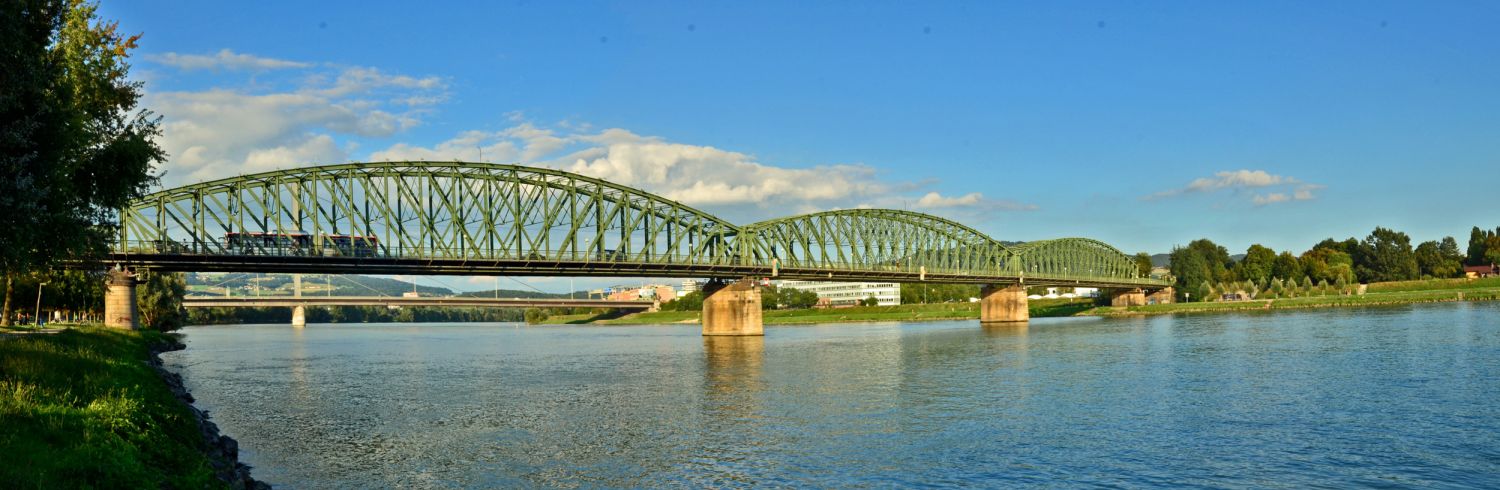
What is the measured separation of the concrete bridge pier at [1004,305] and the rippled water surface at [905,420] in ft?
303

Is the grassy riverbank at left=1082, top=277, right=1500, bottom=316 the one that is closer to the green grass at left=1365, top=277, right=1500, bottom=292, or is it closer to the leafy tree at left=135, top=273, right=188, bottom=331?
the green grass at left=1365, top=277, right=1500, bottom=292

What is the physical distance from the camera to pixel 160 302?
116 metres

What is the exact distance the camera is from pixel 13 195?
25547 mm

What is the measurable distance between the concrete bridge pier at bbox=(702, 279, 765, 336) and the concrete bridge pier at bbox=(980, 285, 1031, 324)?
188 ft

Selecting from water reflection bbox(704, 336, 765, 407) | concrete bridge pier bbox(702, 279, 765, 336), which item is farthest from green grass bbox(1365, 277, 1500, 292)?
water reflection bbox(704, 336, 765, 407)

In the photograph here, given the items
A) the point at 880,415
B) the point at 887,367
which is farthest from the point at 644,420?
the point at 887,367

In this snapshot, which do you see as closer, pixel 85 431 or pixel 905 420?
pixel 85 431

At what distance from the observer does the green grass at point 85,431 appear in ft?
55.1

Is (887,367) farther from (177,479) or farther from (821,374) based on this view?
(177,479)

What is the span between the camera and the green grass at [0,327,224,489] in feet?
55.1

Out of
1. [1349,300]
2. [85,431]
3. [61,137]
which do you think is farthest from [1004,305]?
[85,431]

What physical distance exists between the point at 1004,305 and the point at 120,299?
12698cm

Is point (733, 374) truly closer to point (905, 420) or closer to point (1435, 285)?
point (905, 420)

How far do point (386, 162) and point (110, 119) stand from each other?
7791 cm
